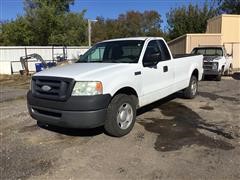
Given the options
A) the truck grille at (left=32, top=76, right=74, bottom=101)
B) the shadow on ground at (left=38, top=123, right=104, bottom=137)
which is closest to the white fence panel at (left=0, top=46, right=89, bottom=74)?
the shadow on ground at (left=38, top=123, right=104, bottom=137)

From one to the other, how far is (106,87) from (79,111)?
24.4 inches

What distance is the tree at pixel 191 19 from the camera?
32094 mm

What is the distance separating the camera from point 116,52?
660 centimetres

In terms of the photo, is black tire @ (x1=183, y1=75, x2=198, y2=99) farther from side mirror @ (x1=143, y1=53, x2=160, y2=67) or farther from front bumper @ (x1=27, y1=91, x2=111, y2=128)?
front bumper @ (x1=27, y1=91, x2=111, y2=128)

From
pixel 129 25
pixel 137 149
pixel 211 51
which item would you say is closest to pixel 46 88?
pixel 137 149

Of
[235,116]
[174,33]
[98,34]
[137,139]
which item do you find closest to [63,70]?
[137,139]

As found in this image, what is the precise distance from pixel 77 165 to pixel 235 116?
4225mm

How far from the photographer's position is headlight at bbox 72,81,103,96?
495 centimetres

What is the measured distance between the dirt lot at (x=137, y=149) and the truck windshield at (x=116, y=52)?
1.47 meters

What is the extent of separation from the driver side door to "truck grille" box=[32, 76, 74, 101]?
178cm

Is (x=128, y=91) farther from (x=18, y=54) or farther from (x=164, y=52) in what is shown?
(x=18, y=54)

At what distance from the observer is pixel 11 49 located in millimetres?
23172

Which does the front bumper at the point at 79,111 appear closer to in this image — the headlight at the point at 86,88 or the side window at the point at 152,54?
the headlight at the point at 86,88

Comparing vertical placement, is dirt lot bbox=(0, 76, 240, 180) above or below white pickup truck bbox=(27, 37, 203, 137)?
below
